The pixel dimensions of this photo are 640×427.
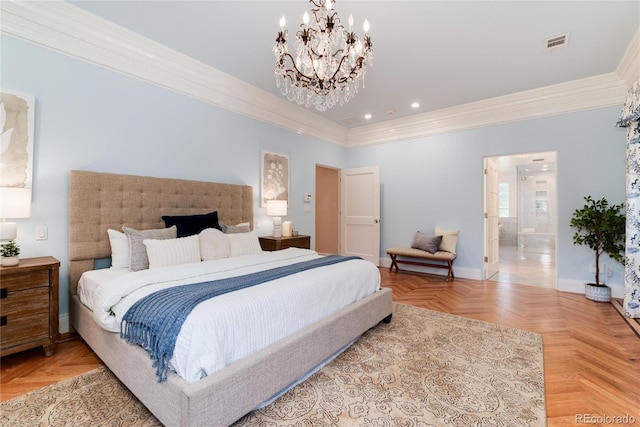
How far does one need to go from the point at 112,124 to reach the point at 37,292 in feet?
5.38

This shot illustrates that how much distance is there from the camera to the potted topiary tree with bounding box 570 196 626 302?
3.54 meters

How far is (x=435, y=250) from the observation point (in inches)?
193

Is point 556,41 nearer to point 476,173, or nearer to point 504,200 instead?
point 476,173

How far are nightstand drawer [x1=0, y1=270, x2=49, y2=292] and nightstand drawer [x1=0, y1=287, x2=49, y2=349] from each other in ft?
0.12

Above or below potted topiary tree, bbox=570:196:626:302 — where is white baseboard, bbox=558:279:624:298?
below

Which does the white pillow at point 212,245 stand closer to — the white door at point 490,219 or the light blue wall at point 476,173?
the light blue wall at point 476,173

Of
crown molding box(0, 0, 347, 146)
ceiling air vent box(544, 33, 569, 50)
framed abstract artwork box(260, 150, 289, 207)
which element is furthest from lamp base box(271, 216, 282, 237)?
ceiling air vent box(544, 33, 569, 50)

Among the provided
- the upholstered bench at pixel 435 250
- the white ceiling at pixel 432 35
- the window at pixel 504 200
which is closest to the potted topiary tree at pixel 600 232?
the upholstered bench at pixel 435 250

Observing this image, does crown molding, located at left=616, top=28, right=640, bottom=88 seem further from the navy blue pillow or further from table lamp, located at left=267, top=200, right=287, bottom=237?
the navy blue pillow

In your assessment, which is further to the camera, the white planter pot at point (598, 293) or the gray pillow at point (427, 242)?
the gray pillow at point (427, 242)

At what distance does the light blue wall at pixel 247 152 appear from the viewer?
2514 millimetres

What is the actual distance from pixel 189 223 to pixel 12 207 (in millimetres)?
1317

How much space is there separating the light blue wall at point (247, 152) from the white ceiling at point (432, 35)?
61 centimetres

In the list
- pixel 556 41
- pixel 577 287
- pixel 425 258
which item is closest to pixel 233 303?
pixel 556 41
